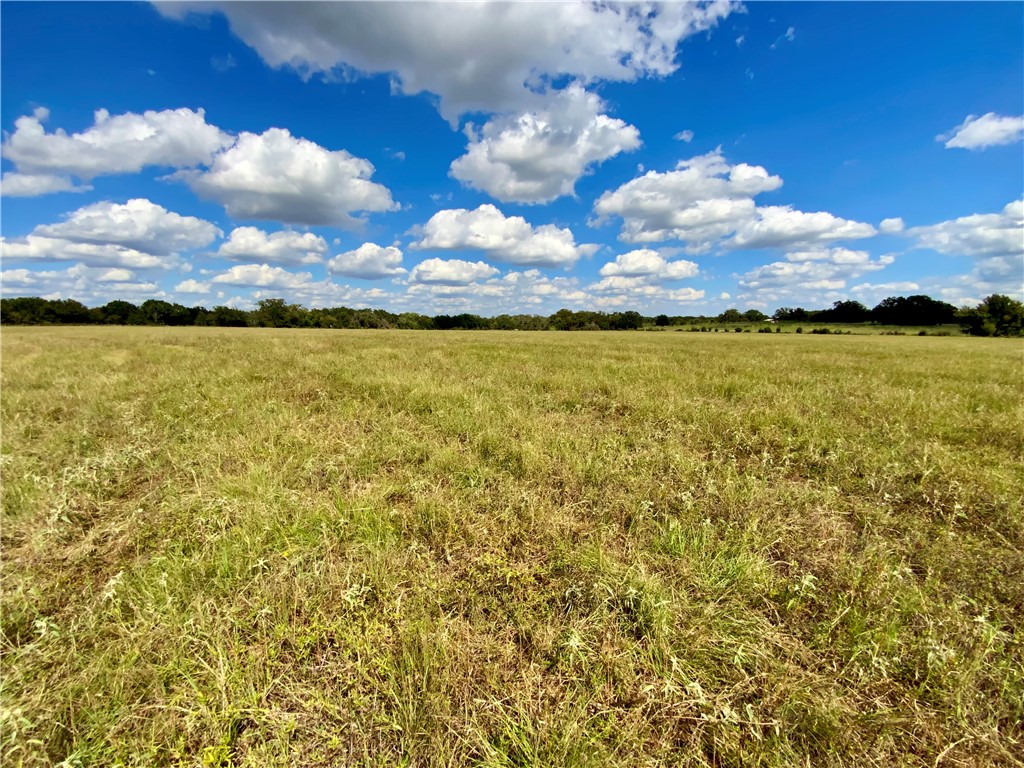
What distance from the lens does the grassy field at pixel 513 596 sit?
2148 millimetres

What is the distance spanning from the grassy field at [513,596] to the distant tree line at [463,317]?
277ft

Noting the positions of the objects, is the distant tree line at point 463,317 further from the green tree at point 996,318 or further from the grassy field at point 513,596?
the grassy field at point 513,596

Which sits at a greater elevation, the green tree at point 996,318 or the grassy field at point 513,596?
the green tree at point 996,318

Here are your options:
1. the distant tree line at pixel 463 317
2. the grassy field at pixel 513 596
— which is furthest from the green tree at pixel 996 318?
the grassy field at pixel 513 596

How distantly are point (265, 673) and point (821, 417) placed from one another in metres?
8.61

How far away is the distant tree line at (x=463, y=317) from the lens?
83.0m

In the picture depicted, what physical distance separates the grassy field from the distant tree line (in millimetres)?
84318

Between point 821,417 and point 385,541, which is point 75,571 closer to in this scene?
point 385,541

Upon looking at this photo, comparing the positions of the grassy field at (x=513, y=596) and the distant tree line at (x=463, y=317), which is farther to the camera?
the distant tree line at (x=463, y=317)

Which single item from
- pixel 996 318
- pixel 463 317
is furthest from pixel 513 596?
pixel 996 318

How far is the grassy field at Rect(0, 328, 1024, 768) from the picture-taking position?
7.05 ft

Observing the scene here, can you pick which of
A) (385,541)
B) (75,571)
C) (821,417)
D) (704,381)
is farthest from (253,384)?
(821,417)

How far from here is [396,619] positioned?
284 cm

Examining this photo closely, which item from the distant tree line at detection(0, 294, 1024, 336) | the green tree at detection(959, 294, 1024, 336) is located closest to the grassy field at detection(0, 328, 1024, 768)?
the distant tree line at detection(0, 294, 1024, 336)
